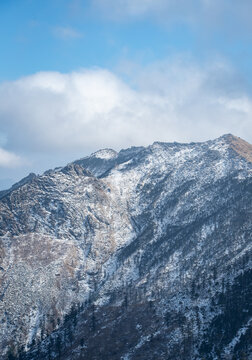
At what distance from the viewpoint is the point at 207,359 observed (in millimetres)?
197875

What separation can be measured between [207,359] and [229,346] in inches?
478

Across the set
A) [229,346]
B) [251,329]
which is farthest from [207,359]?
[251,329]

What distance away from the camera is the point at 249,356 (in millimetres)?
186250

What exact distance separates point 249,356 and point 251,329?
16169 mm

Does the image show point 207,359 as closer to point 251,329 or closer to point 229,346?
point 229,346

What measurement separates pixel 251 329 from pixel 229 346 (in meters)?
13.3

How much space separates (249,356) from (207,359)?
21.1 m

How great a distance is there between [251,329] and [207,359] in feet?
83.2

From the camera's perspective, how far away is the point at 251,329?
199875 mm

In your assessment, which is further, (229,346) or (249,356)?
(229,346)

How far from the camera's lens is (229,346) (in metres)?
199

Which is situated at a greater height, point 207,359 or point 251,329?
point 251,329

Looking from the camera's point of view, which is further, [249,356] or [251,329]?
[251,329]
